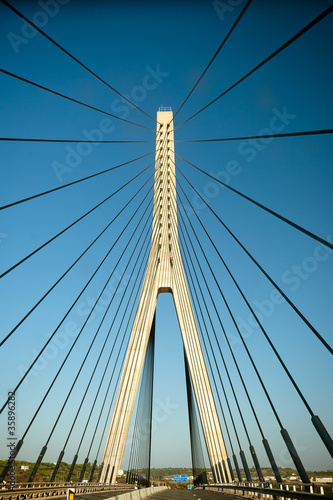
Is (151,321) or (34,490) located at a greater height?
(151,321)

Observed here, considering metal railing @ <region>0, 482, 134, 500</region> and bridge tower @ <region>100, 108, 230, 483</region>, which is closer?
metal railing @ <region>0, 482, 134, 500</region>

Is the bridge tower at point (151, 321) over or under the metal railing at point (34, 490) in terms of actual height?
over

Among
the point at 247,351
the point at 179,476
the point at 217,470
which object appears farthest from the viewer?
the point at 179,476

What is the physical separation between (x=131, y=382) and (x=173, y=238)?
10.0 meters

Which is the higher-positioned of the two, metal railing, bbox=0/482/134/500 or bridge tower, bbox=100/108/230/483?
bridge tower, bbox=100/108/230/483

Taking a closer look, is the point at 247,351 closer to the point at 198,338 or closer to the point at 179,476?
the point at 198,338

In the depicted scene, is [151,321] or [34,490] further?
[151,321]

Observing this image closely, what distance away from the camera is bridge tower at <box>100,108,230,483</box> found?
76.4 feet

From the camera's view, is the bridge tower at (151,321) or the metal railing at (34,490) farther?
the bridge tower at (151,321)

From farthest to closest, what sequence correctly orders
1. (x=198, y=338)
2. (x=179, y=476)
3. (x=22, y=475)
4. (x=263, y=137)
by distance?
(x=22, y=475)
(x=179, y=476)
(x=198, y=338)
(x=263, y=137)

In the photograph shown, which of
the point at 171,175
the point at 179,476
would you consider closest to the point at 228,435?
the point at 171,175

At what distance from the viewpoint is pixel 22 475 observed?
7994cm

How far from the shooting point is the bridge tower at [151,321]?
23.3 m

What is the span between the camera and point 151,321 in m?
26.0
